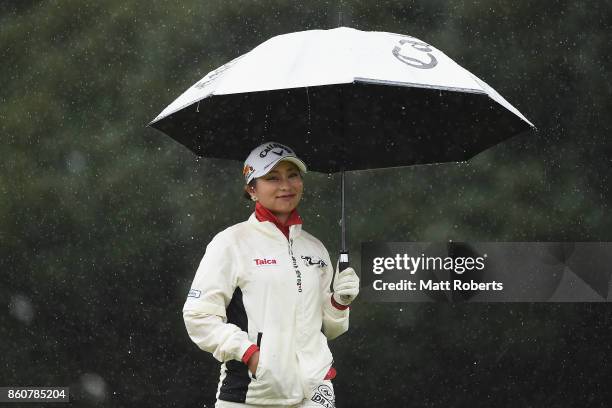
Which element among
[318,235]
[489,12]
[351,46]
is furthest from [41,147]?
[351,46]

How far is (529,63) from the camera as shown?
593 centimetres

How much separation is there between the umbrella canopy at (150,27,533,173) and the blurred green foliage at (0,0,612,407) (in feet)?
6.45

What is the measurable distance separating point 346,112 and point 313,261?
65cm

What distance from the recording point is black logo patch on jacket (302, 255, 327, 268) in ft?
11.6

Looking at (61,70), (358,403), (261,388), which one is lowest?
(358,403)

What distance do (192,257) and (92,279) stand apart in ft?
2.07

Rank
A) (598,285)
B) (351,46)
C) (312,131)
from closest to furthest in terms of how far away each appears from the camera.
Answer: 1. (351,46)
2. (312,131)
3. (598,285)

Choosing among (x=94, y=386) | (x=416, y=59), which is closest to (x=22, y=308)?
(x=94, y=386)

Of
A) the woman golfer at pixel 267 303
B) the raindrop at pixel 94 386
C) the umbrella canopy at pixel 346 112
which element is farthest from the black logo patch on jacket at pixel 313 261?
the raindrop at pixel 94 386

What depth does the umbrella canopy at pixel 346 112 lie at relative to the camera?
10.8ft

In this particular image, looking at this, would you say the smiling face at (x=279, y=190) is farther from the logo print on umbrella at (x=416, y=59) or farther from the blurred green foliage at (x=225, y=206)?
the blurred green foliage at (x=225, y=206)

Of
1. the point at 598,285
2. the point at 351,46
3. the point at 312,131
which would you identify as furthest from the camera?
the point at 598,285

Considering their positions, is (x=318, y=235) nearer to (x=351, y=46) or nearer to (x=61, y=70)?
(x=61, y=70)

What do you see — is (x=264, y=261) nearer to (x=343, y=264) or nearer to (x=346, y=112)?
(x=343, y=264)
